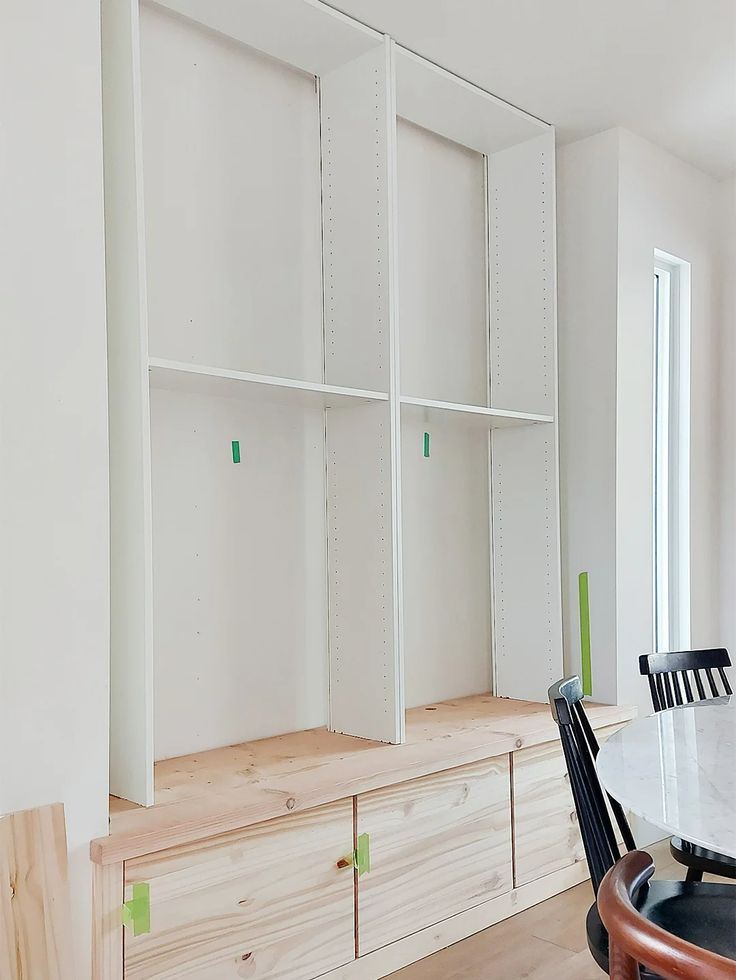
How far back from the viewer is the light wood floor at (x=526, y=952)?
2.41 metres

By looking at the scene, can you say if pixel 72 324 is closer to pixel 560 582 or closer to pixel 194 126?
pixel 194 126

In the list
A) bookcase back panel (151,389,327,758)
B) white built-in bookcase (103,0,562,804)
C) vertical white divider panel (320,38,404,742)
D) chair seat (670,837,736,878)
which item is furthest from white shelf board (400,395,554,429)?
chair seat (670,837,736,878)

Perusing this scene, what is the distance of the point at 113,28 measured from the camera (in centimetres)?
214

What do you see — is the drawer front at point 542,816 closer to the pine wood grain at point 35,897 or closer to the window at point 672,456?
the window at point 672,456

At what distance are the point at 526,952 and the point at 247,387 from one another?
1.74m

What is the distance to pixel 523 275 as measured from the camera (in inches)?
133

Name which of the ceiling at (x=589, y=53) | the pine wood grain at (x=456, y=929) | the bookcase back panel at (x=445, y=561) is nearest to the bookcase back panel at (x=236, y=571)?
the bookcase back panel at (x=445, y=561)

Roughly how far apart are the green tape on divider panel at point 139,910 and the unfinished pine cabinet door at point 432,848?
1.99ft

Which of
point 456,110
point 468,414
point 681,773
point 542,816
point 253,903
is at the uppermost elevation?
point 456,110

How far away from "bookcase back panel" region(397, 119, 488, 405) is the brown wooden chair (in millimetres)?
2330

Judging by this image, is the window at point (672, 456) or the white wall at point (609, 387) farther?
the window at point (672, 456)

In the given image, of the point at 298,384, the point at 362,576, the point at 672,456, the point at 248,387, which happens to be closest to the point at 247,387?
the point at 248,387

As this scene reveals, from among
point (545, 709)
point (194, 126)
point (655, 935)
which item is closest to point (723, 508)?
point (545, 709)

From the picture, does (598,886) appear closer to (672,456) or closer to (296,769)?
(296,769)
